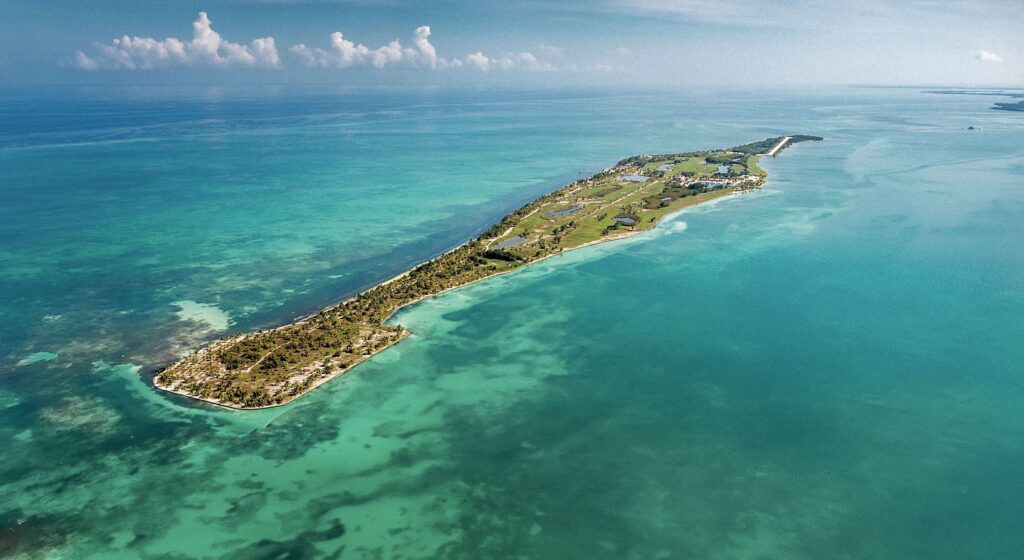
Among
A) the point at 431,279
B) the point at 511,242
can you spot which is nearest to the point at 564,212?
the point at 511,242

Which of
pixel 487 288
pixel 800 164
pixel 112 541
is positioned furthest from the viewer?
pixel 800 164

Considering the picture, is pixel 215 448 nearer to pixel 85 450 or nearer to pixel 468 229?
pixel 85 450

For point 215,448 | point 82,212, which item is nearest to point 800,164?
point 215,448

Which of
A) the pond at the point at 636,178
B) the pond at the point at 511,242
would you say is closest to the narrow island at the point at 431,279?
the pond at the point at 511,242

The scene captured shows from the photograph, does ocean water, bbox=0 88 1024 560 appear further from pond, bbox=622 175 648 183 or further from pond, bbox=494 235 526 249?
pond, bbox=622 175 648 183

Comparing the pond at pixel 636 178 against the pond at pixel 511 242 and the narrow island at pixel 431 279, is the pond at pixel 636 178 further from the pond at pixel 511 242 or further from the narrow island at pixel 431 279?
the pond at pixel 511 242

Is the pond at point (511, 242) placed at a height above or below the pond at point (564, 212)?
below
